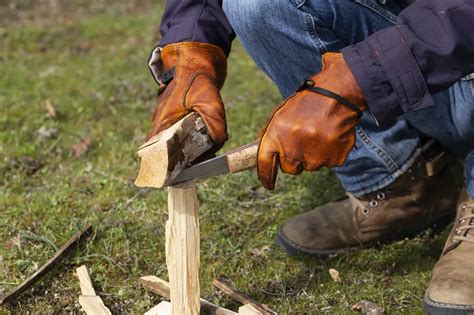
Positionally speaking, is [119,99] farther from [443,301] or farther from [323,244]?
[443,301]

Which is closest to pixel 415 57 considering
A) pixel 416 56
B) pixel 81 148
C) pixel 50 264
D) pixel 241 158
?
pixel 416 56

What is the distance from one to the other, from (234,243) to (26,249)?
0.84 meters

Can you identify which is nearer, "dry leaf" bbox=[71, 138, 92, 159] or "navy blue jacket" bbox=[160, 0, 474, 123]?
"navy blue jacket" bbox=[160, 0, 474, 123]

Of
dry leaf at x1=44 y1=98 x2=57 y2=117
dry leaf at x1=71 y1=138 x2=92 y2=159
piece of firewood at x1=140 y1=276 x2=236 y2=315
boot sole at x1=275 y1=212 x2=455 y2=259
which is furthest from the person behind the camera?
dry leaf at x1=44 y1=98 x2=57 y2=117

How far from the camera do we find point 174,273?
2.29m

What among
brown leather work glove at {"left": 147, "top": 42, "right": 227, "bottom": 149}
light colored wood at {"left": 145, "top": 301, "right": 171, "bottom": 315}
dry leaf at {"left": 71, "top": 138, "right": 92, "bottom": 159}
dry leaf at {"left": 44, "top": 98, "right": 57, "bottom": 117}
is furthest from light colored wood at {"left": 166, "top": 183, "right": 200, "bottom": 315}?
dry leaf at {"left": 44, "top": 98, "right": 57, "bottom": 117}

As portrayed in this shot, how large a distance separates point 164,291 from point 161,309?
0.31ft

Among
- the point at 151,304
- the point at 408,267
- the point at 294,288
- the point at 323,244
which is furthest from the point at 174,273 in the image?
the point at 408,267

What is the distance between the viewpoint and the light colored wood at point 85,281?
99.3 inches

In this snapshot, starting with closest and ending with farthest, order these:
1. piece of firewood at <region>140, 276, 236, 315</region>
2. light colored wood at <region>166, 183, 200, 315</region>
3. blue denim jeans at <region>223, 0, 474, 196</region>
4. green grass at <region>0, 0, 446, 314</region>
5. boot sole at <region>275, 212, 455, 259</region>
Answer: light colored wood at <region>166, 183, 200, 315</region> → piece of firewood at <region>140, 276, 236, 315</region> → blue denim jeans at <region>223, 0, 474, 196</region> → green grass at <region>0, 0, 446, 314</region> → boot sole at <region>275, 212, 455, 259</region>

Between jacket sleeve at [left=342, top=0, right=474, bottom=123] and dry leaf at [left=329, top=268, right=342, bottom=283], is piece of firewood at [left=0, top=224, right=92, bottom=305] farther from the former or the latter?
jacket sleeve at [left=342, top=0, right=474, bottom=123]

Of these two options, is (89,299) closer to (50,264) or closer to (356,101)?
(50,264)

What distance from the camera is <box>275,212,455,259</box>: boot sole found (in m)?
2.84

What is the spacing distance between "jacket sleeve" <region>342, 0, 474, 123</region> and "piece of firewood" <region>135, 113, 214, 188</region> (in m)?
0.53
